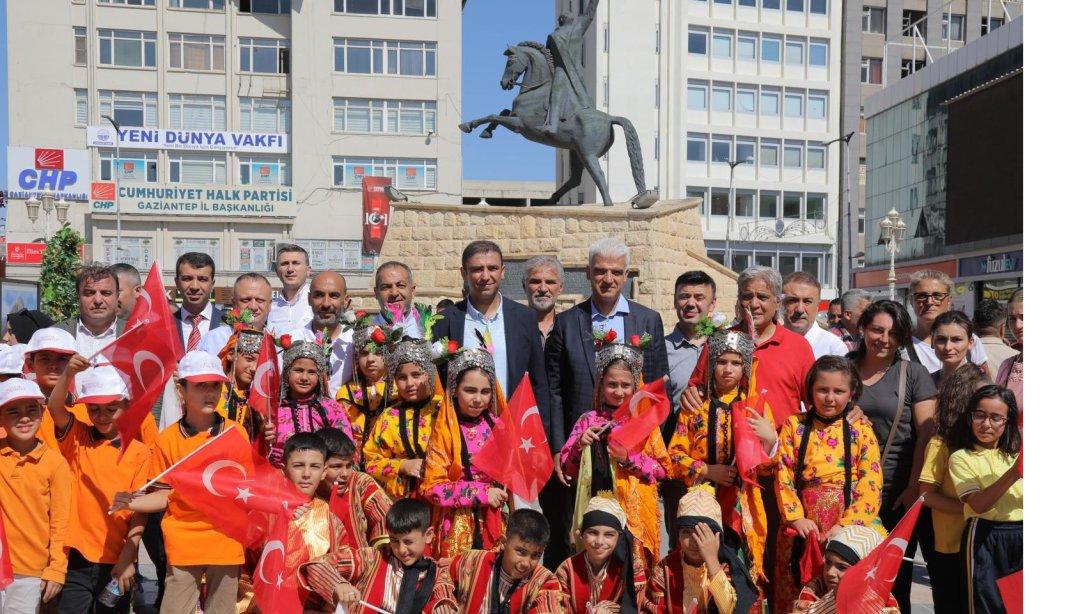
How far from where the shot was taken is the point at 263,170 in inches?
1762

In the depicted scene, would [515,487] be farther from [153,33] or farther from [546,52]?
[153,33]

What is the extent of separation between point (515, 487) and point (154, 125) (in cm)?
4439

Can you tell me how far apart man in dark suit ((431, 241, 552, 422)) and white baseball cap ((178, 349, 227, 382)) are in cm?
125

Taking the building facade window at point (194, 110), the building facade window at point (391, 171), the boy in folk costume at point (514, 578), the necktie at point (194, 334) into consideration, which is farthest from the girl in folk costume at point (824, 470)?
the building facade window at point (194, 110)

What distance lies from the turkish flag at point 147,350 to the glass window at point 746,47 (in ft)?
163

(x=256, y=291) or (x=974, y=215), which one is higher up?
(x=974, y=215)

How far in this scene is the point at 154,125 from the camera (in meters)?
44.5

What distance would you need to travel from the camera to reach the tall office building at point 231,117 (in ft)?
143

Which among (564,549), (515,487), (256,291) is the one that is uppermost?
(256,291)

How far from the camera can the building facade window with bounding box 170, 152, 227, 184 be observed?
4469cm

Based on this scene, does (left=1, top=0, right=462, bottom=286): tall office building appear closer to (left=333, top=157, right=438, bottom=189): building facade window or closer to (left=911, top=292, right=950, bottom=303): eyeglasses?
(left=333, top=157, right=438, bottom=189): building facade window

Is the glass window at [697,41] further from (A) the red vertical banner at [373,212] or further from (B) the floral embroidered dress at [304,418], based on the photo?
(B) the floral embroidered dress at [304,418]

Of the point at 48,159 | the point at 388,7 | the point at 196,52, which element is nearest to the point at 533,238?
the point at 388,7

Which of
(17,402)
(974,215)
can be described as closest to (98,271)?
(17,402)
